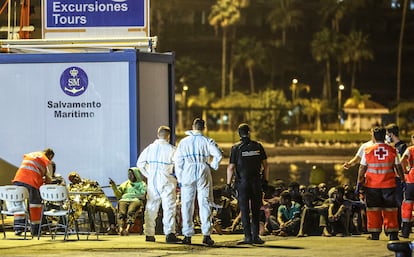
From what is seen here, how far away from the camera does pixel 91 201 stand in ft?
49.3

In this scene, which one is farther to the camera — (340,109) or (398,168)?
(340,109)

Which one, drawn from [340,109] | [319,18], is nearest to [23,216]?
[340,109]

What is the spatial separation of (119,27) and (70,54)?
1335mm

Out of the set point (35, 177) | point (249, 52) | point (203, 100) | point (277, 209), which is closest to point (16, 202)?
point (35, 177)

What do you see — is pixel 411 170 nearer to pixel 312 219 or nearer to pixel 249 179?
pixel 312 219

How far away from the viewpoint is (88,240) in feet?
45.9

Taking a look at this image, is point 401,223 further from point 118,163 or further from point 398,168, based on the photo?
point 118,163

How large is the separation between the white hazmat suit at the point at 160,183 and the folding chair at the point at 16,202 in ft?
6.01

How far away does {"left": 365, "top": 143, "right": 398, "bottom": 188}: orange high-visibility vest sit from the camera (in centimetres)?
1374

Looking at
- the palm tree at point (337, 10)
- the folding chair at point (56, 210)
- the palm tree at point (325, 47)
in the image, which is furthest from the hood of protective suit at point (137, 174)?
the palm tree at point (337, 10)

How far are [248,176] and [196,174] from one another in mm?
691

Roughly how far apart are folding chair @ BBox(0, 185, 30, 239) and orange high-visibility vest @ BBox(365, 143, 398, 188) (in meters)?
4.91

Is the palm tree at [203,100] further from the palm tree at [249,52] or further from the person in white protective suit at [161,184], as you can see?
the person in white protective suit at [161,184]

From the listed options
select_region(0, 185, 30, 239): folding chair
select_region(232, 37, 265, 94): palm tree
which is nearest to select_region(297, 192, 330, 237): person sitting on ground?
select_region(0, 185, 30, 239): folding chair
